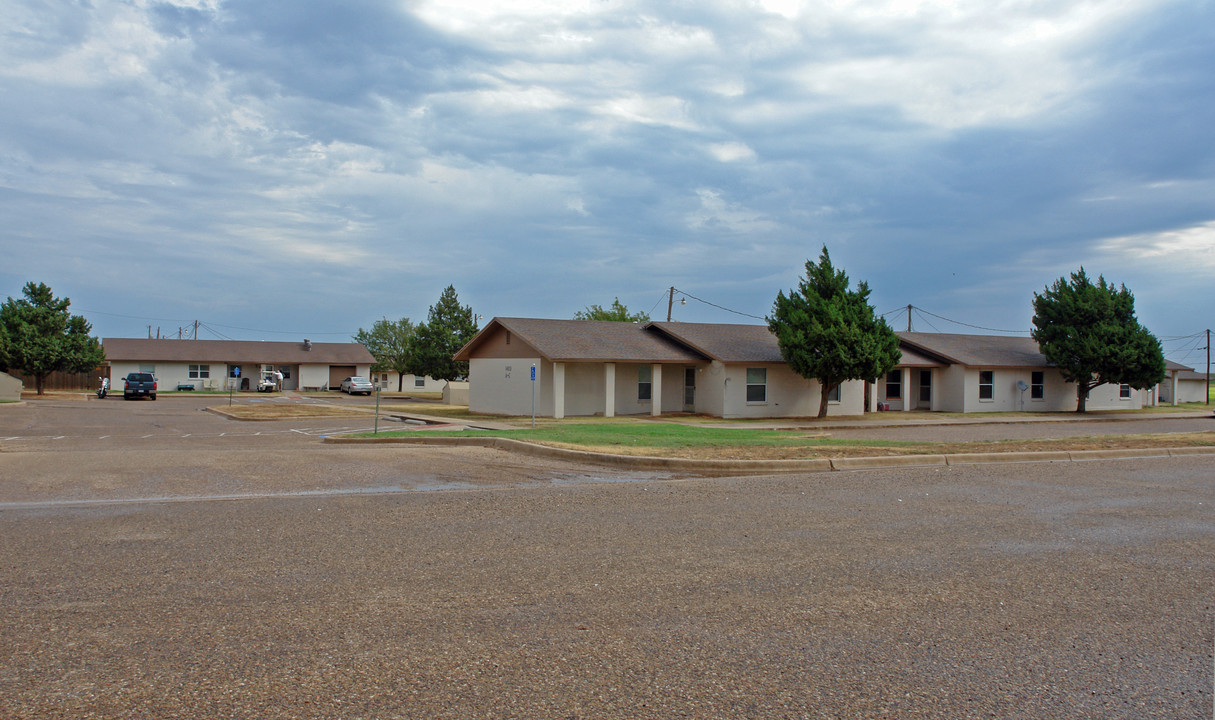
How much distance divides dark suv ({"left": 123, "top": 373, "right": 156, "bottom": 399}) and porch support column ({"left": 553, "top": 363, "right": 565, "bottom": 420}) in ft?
105

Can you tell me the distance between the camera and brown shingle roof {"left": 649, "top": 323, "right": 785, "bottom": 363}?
33.0 meters

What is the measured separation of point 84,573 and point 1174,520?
10939 mm

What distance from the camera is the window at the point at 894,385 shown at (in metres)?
40.4

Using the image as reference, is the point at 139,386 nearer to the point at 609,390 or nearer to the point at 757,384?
the point at 609,390

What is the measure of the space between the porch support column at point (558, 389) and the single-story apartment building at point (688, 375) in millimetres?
38

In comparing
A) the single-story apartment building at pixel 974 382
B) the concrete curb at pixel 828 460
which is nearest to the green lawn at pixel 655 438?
the concrete curb at pixel 828 460

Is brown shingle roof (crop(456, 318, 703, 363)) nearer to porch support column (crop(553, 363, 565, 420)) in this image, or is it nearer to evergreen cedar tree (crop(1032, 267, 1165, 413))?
porch support column (crop(553, 363, 565, 420))

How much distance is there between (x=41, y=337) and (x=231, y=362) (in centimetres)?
1545

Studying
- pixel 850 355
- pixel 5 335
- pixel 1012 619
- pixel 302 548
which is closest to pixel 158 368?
pixel 5 335

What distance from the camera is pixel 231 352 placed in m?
69.4

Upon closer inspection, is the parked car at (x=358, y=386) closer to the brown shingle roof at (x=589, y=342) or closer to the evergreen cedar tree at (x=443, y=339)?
the evergreen cedar tree at (x=443, y=339)

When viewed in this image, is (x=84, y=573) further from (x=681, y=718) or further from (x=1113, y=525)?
(x=1113, y=525)

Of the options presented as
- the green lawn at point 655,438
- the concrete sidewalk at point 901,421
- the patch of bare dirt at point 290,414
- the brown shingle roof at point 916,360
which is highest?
the brown shingle roof at point 916,360

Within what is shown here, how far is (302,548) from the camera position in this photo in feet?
24.8
